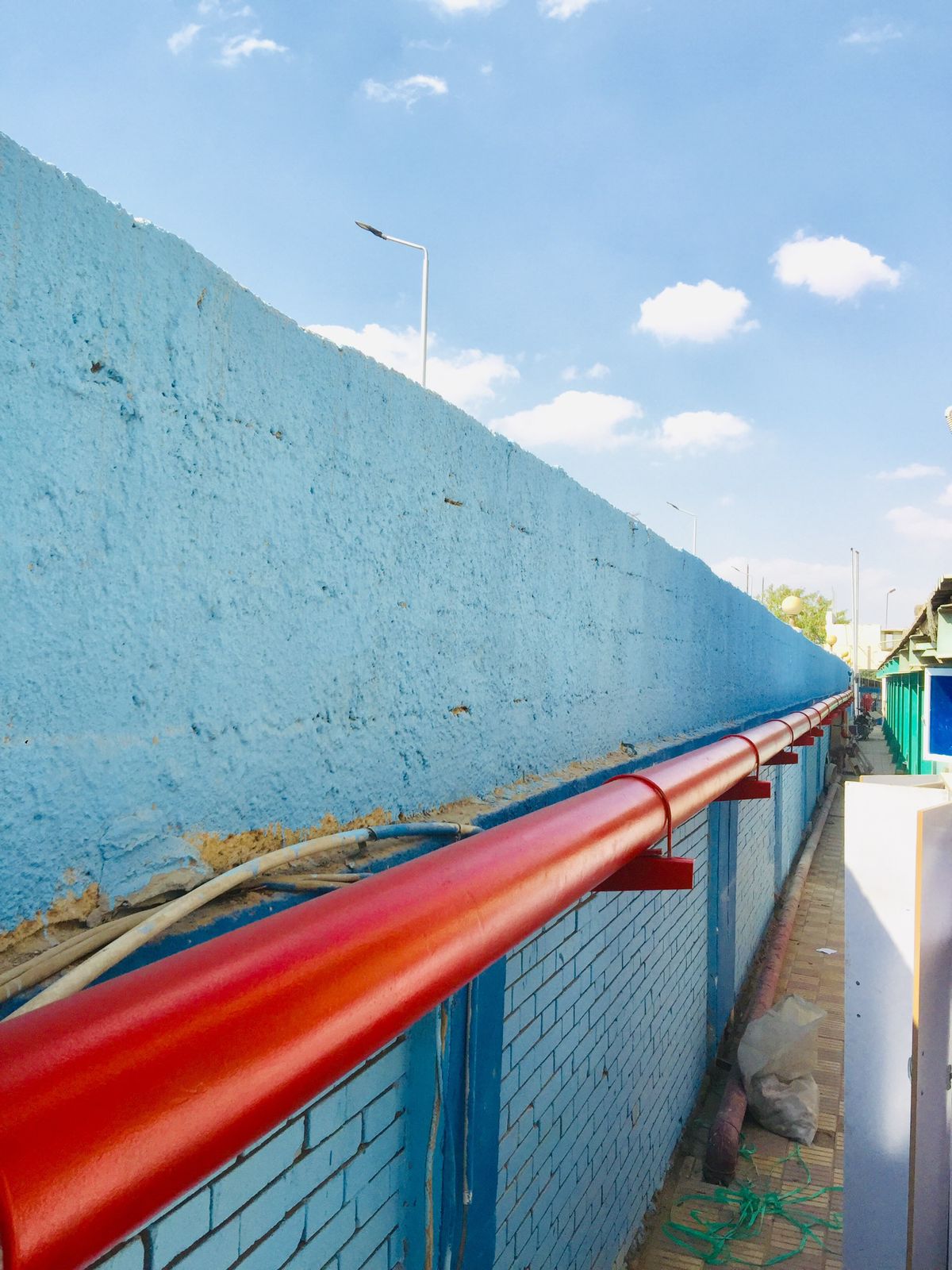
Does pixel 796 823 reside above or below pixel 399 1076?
below

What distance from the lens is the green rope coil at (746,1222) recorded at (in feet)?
13.0

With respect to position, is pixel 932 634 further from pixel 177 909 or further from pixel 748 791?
pixel 177 909

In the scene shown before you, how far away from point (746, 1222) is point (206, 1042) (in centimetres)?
468

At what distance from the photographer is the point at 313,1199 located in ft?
5.02

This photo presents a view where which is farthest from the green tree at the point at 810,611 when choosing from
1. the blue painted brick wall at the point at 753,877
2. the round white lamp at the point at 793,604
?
the blue painted brick wall at the point at 753,877

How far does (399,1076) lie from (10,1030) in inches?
52.9

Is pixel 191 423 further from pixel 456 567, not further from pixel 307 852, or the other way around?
pixel 456 567

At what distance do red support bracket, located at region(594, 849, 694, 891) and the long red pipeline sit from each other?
1.05 metres

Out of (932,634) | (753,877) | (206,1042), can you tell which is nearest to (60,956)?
(206,1042)

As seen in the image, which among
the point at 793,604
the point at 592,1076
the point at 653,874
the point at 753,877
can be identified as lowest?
the point at 753,877

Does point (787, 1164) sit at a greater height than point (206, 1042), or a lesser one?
lesser

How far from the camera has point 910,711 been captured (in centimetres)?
1925

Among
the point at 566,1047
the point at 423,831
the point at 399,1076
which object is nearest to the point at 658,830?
the point at 423,831

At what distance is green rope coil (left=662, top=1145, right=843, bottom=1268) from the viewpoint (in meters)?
3.96
